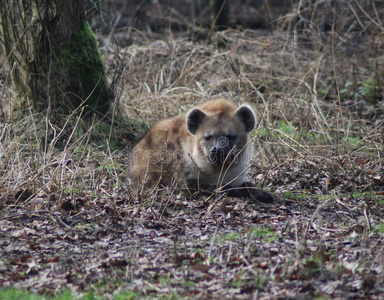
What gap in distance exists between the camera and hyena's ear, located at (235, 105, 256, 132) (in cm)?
699

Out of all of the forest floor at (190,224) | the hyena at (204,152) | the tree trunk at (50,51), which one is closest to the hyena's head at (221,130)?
the hyena at (204,152)

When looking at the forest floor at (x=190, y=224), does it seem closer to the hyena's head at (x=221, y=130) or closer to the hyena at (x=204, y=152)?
the hyena at (x=204, y=152)

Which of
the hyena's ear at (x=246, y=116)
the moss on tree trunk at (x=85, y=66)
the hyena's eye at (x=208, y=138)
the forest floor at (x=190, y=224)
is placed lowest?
the forest floor at (x=190, y=224)

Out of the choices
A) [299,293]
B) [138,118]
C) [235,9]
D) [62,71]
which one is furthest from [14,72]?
[235,9]

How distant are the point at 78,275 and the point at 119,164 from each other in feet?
11.5

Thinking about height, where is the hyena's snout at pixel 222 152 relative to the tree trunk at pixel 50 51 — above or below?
below

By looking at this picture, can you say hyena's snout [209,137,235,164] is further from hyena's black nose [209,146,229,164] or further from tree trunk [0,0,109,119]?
tree trunk [0,0,109,119]

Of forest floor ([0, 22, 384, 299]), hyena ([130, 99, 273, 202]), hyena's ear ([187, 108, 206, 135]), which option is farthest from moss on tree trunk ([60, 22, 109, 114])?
hyena's ear ([187, 108, 206, 135])

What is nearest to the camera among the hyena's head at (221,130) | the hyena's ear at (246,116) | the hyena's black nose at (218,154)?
the hyena's black nose at (218,154)

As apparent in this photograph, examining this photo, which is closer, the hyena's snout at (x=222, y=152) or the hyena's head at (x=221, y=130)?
the hyena's snout at (x=222, y=152)

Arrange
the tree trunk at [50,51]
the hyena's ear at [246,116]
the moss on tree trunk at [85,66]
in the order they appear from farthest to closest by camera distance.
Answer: the moss on tree trunk at [85,66] < the tree trunk at [50,51] < the hyena's ear at [246,116]

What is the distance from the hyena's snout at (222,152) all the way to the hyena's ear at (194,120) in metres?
0.36

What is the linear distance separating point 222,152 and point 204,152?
29cm

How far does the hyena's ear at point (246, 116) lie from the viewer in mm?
6988
